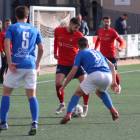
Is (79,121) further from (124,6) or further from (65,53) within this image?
(124,6)

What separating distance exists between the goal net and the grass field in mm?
5186

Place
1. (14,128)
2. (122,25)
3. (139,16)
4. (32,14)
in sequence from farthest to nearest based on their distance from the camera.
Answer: (139,16)
(122,25)
(32,14)
(14,128)

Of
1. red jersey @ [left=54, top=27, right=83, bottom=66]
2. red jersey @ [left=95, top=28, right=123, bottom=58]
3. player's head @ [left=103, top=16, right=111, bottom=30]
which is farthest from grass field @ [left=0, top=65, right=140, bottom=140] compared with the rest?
player's head @ [left=103, top=16, right=111, bottom=30]

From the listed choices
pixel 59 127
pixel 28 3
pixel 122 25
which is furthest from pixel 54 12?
pixel 59 127

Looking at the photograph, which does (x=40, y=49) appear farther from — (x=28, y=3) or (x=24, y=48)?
(x=28, y=3)

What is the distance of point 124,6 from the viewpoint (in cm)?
2636

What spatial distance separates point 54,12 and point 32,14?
5.53 ft

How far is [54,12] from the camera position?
1547 cm

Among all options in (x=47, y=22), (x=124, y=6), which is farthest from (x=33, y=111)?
(x=124, y=6)

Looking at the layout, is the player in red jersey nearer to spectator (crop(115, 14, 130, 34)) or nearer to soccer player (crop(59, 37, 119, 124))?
soccer player (crop(59, 37, 119, 124))

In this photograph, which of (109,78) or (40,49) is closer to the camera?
(40,49)

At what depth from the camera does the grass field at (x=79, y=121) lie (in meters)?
5.32

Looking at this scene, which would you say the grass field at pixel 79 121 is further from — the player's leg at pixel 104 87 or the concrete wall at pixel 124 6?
the concrete wall at pixel 124 6

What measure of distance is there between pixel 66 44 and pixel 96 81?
151 centimetres
